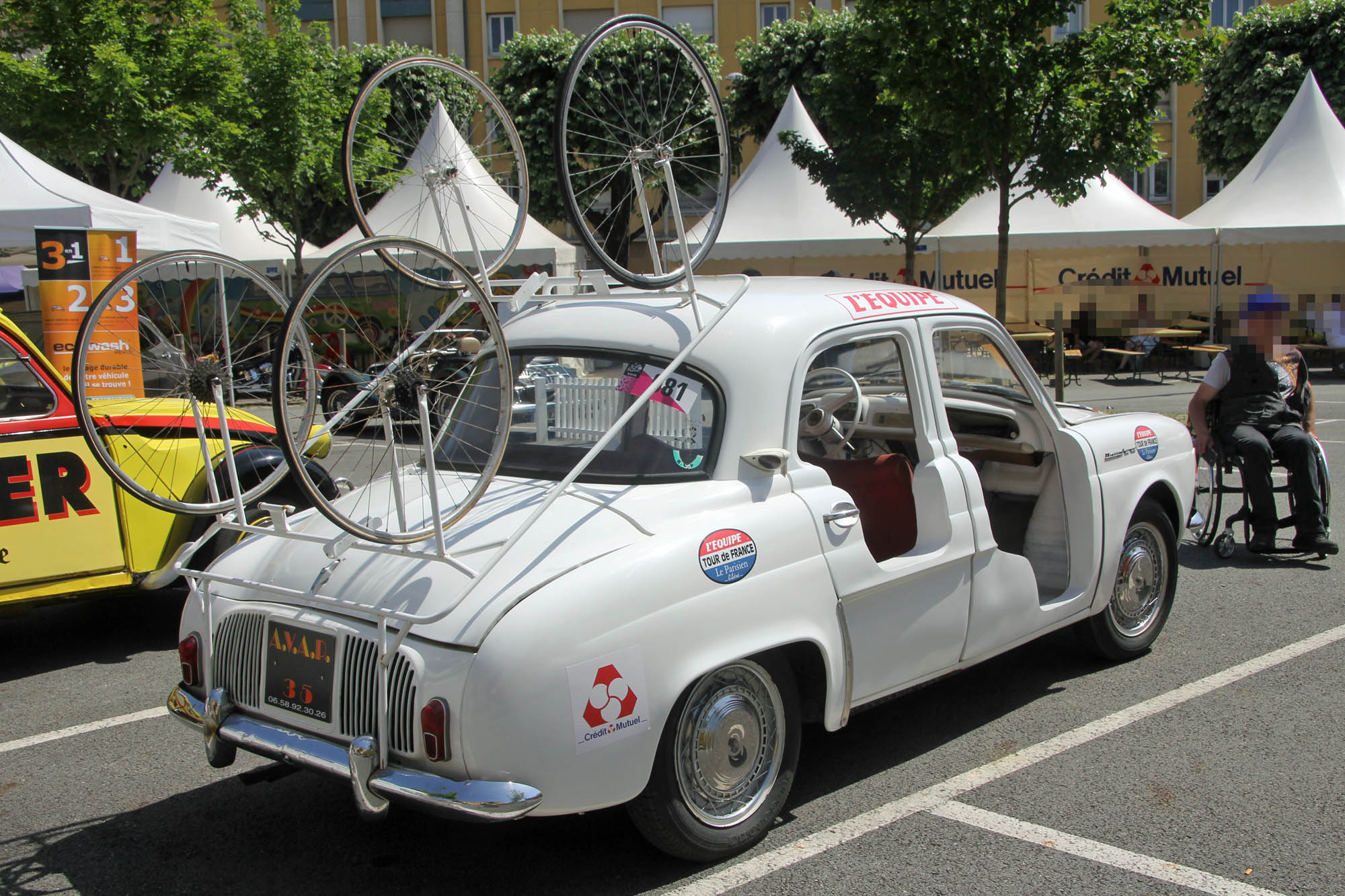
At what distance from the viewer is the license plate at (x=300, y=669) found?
3.47m

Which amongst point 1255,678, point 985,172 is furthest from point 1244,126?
point 1255,678

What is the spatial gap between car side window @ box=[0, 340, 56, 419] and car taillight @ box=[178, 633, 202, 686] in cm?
270

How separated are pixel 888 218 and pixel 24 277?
17076 mm

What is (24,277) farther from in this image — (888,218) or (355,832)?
(355,832)

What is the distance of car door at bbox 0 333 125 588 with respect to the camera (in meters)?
5.84

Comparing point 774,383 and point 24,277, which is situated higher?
point 24,277

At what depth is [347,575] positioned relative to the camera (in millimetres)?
3637

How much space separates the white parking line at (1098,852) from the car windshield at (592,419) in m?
1.53

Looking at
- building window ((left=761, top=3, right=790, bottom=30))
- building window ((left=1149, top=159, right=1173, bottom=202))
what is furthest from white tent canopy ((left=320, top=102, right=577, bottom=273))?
building window ((left=1149, top=159, right=1173, bottom=202))

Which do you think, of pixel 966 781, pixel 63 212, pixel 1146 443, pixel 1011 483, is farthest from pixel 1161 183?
pixel 966 781

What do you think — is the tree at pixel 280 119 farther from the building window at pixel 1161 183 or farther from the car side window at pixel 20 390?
the building window at pixel 1161 183

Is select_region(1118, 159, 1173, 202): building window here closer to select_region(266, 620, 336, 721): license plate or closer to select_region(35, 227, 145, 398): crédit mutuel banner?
select_region(35, 227, 145, 398): crédit mutuel banner

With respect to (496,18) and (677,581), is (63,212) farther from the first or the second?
(496,18)

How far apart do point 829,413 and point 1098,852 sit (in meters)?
1.81
